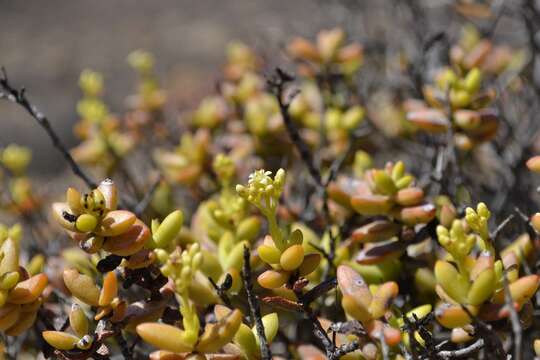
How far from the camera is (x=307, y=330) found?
124cm

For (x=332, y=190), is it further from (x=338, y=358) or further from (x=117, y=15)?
(x=117, y=15)

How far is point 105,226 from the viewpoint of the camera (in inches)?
36.5

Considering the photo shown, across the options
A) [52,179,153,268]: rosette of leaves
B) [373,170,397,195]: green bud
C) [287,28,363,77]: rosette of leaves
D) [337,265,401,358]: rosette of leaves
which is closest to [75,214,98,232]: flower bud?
[52,179,153,268]: rosette of leaves

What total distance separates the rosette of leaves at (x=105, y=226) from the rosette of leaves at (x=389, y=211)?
0.36 meters

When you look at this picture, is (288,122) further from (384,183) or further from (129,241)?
(129,241)

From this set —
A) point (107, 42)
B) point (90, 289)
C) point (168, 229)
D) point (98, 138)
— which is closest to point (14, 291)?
point (90, 289)

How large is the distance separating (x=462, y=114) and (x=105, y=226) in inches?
29.0

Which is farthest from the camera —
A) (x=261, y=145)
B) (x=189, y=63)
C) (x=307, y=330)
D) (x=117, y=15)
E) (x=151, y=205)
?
(x=117, y=15)

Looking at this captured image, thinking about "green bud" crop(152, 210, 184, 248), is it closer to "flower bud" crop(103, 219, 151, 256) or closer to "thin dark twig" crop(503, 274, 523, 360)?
"flower bud" crop(103, 219, 151, 256)

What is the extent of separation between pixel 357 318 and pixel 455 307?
4.9 inches

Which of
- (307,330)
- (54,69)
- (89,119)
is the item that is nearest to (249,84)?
(89,119)

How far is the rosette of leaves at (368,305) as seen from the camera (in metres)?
0.84

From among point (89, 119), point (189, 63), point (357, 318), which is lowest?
point (189, 63)

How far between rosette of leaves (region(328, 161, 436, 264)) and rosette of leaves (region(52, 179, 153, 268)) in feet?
1.19
